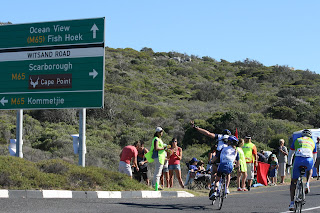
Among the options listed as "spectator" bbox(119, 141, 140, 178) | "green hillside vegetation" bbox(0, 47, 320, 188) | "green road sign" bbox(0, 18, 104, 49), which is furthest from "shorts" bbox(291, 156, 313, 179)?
"green hillside vegetation" bbox(0, 47, 320, 188)

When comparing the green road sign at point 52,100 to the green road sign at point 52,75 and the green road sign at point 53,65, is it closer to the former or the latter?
the green road sign at point 53,65

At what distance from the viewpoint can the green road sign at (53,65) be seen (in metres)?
16.1

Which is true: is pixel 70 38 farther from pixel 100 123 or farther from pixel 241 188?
pixel 100 123

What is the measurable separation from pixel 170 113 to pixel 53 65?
29550mm

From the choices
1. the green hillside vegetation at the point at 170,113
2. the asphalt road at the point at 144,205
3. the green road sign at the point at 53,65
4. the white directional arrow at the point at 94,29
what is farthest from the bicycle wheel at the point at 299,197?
the green hillside vegetation at the point at 170,113

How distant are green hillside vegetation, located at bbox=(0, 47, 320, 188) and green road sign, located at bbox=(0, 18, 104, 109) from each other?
13.5ft

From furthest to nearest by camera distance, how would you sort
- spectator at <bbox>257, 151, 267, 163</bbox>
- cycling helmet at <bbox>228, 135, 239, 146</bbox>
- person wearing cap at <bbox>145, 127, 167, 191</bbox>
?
spectator at <bbox>257, 151, 267, 163</bbox>
person wearing cap at <bbox>145, 127, 167, 191</bbox>
cycling helmet at <bbox>228, 135, 239, 146</bbox>

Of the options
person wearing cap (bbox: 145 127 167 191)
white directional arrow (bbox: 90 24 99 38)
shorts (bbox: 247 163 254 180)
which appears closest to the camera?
person wearing cap (bbox: 145 127 167 191)

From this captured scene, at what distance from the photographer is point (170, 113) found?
45.8 meters

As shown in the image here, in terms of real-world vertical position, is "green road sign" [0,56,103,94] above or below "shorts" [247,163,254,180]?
above

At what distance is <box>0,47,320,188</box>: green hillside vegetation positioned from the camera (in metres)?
30.2

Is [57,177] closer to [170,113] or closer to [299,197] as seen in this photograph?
[299,197]

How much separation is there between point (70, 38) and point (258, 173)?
8501mm

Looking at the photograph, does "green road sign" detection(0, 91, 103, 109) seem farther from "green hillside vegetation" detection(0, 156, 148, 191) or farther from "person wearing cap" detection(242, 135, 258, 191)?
"person wearing cap" detection(242, 135, 258, 191)
